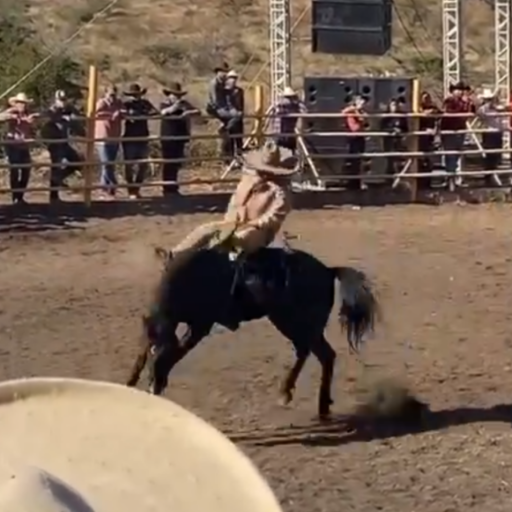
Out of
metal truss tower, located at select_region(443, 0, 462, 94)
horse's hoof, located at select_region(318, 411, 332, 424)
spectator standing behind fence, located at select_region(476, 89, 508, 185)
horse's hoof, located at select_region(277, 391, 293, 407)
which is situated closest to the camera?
horse's hoof, located at select_region(318, 411, 332, 424)

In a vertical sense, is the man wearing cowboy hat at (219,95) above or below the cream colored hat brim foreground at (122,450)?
below

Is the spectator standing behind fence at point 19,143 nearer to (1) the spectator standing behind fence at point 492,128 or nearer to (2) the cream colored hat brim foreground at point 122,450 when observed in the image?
(1) the spectator standing behind fence at point 492,128

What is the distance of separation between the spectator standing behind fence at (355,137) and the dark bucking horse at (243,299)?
9661 millimetres

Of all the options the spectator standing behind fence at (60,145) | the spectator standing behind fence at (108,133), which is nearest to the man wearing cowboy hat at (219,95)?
the spectator standing behind fence at (108,133)

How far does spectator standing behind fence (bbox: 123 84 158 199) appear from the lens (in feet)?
53.3

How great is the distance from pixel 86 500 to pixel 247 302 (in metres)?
5.32

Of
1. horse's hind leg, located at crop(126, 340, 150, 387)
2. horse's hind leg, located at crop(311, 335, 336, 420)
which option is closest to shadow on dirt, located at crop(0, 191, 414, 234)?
horse's hind leg, located at crop(126, 340, 150, 387)

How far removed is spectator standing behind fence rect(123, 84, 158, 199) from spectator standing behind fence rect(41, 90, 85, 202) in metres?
0.54

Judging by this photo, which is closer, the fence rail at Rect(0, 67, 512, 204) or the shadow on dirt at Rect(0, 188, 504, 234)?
the shadow on dirt at Rect(0, 188, 504, 234)

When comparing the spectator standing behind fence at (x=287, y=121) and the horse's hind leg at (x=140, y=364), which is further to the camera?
the spectator standing behind fence at (x=287, y=121)

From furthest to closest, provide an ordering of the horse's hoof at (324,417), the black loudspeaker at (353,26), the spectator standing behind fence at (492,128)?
the black loudspeaker at (353,26), the spectator standing behind fence at (492,128), the horse's hoof at (324,417)

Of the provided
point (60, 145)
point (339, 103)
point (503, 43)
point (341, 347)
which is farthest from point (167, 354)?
point (503, 43)

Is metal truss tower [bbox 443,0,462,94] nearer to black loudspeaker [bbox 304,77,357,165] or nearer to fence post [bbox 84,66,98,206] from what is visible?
black loudspeaker [bbox 304,77,357,165]

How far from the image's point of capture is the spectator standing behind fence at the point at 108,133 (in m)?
16.2
